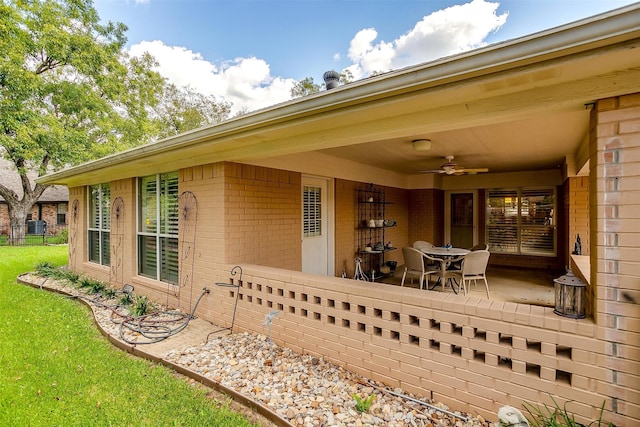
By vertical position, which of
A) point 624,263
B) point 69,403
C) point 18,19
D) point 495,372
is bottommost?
point 69,403

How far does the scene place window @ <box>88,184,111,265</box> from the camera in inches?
267

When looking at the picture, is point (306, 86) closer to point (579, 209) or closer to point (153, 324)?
point (579, 209)

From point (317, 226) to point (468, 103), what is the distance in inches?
156

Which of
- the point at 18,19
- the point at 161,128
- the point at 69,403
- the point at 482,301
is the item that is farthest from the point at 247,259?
the point at 161,128

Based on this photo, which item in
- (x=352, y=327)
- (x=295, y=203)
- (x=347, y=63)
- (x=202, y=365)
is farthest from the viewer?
(x=347, y=63)

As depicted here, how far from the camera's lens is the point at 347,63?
1783 cm

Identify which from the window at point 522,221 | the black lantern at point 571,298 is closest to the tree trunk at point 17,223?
the window at point 522,221

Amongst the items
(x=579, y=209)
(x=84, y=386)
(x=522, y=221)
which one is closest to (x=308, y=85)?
(x=522, y=221)

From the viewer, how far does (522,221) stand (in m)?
8.27

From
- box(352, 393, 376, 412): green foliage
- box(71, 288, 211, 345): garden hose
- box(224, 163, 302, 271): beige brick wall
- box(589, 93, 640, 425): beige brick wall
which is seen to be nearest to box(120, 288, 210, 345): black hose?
box(71, 288, 211, 345): garden hose

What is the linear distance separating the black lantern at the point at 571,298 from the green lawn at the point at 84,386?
2369 mm

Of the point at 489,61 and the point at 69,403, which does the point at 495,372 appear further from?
the point at 69,403

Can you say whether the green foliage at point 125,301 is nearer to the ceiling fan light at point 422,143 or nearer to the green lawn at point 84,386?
the green lawn at point 84,386

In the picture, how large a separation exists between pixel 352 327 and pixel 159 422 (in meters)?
1.70
